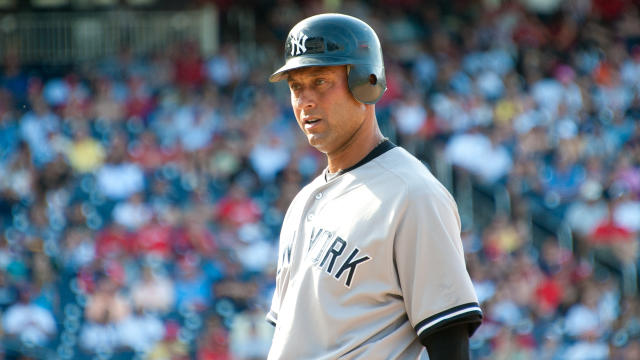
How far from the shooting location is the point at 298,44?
8.93 ft

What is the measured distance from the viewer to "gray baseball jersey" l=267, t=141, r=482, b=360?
8.12 feet

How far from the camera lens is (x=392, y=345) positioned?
2.54m

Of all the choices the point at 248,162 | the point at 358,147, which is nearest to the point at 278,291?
the point at 358,147

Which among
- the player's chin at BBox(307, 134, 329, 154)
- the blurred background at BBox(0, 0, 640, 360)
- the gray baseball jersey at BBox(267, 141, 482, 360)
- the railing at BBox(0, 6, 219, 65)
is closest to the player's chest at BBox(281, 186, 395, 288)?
the gray baseball jersey at BBox(267, 141, 482, 360)

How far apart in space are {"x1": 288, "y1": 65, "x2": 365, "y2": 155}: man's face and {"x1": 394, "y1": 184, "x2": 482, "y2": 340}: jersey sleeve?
34cm

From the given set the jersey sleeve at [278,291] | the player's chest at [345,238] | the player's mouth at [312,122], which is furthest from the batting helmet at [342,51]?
the jersey sleeve at [278,291]

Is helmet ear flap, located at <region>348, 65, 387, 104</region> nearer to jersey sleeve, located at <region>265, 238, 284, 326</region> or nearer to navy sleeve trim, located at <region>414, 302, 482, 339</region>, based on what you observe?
jersey sleeve, located at <region>265, 238, 284, 326</region>

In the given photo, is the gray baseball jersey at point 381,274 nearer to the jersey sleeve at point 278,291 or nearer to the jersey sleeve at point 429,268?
the jersey sleeve at point 429,268

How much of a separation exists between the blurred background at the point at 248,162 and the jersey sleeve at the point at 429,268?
7.10m

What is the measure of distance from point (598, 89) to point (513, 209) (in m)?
3.04

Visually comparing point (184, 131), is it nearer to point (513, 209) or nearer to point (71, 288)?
point (71, 288)

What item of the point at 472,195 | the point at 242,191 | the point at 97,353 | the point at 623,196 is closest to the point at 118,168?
the point at 242,191

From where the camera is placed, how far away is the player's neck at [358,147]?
9.02 ft

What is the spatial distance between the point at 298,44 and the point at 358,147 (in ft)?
1.12
